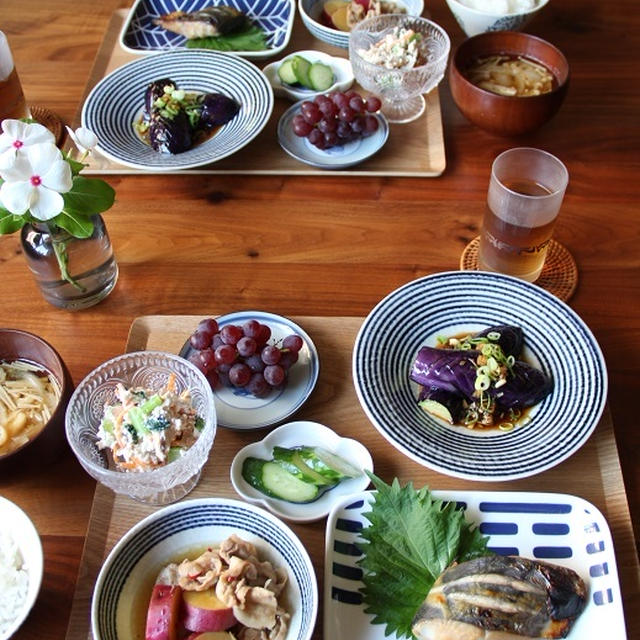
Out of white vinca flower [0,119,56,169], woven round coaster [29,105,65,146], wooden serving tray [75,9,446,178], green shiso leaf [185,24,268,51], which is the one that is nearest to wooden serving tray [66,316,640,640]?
white vinca flower [0,119,56,169]

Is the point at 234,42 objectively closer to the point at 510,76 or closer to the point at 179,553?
the point at 510,76

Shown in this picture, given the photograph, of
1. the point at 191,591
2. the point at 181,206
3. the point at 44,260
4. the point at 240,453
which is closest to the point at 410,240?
the point at 181,206

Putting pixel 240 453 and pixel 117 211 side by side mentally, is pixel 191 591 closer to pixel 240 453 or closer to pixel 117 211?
pixel 240 453

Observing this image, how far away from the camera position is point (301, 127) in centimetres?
160

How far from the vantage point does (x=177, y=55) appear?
71.1 inches

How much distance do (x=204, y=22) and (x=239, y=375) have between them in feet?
3.67

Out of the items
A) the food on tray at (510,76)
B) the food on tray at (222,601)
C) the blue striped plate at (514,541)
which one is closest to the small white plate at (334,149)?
the food on tray at (510,76)

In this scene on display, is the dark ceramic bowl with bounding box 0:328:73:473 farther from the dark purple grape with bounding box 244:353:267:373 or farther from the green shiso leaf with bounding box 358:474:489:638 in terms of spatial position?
the green shiso leaf with bounding box 358:474:489:638

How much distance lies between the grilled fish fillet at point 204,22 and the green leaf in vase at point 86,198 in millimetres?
862

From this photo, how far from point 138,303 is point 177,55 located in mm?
755

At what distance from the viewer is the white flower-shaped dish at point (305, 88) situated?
68.4 inches

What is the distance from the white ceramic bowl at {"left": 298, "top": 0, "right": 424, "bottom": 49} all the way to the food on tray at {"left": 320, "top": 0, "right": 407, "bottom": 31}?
1cm

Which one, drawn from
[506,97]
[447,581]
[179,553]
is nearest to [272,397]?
[179,553]

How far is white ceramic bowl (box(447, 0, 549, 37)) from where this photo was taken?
1754mm
